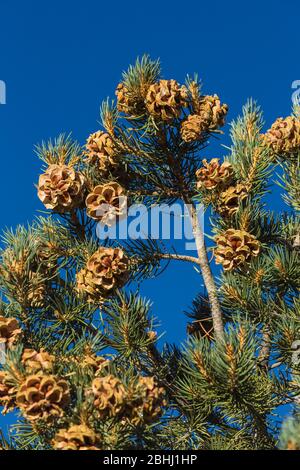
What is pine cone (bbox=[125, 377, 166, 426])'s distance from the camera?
2.05m

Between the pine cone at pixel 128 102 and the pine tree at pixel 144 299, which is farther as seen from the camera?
the pine cone at pixel 128 102

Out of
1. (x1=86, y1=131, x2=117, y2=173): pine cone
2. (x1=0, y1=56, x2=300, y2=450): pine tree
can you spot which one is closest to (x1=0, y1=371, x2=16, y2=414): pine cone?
(x1=0, y1=56, x2=300, y2=450): pine tree

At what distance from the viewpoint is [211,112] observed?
2.85 m

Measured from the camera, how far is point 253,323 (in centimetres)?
258

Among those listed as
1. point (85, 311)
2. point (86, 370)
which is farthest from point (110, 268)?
point (86, 370)

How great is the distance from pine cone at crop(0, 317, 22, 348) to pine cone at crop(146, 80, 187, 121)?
2.77 ft

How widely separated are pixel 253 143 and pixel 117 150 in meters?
0.45

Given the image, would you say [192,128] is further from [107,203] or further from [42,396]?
[42,396]

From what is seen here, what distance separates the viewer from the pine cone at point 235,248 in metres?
2.56

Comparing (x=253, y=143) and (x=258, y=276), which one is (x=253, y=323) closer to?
(x=258, y=276)

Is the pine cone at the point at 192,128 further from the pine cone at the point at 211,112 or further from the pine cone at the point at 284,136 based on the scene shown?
the pine cone at the point at 284,136

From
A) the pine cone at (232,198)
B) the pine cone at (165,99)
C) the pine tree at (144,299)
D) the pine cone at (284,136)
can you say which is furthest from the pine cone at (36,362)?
the pine cone at (284,136)

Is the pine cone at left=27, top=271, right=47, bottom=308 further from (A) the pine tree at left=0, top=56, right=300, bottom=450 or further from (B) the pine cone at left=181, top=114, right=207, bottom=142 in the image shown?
(B) the pine cone at left=181, top=114, right=207, bottom=142

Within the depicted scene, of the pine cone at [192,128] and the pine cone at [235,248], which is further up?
the pine cone at [192,128]
